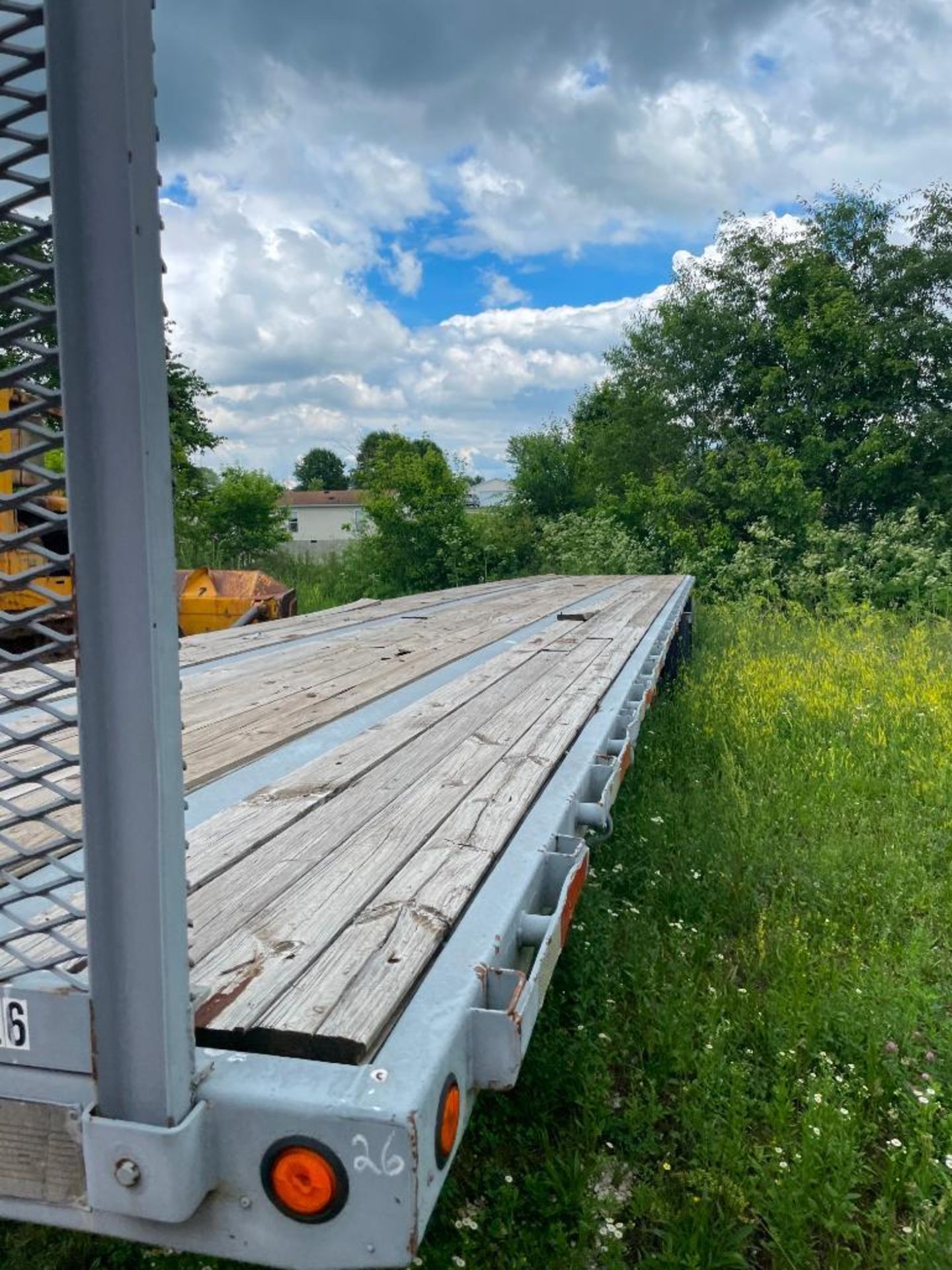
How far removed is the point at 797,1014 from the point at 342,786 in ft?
6.26

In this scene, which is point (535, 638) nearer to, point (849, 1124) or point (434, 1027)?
point (849, 1124)

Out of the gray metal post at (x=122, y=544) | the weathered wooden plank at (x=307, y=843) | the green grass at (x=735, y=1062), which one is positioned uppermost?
the gray metal post at (x=122, y=544)

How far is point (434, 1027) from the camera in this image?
130 centimetres

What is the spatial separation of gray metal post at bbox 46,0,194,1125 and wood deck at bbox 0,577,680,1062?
122 mm

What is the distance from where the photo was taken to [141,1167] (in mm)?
1063

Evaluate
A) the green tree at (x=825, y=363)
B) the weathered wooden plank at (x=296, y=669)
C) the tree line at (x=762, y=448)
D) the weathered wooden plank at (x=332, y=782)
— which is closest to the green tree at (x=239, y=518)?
the tree line at (x=762, y=448)

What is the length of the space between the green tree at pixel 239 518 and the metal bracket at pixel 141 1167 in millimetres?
23993

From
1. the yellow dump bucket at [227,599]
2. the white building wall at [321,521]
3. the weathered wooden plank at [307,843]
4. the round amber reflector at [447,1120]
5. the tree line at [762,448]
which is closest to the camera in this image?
the round amber reflector at [447,1120]

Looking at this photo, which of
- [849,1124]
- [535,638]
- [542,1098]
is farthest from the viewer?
[535,638]

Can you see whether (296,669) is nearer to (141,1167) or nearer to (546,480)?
(141,1167)

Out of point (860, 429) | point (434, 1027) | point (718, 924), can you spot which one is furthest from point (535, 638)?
point (860, 429)

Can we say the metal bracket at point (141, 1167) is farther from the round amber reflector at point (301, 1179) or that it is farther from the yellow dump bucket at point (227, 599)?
the yellow dump bucket at point (227, 599)

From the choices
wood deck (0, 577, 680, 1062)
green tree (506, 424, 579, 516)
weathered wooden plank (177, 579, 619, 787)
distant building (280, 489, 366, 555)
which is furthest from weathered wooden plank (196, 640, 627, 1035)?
distant building (280, 489, 366, 555)

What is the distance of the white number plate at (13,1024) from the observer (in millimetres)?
1137
